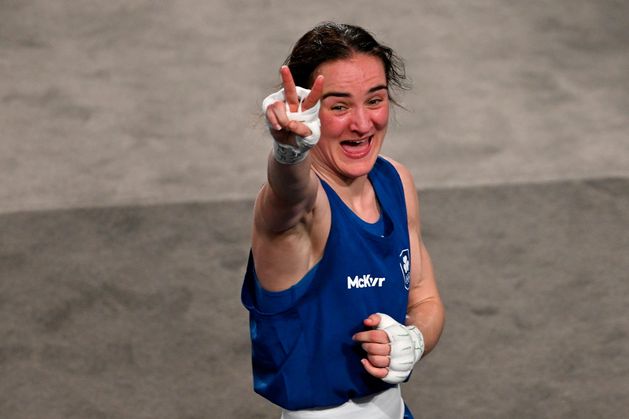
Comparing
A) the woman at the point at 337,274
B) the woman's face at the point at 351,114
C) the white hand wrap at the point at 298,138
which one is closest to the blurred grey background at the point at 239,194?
the woman at the point at 337,274

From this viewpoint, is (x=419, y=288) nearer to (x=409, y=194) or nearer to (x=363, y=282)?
(x=409, y=194)

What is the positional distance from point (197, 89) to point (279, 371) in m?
3.78

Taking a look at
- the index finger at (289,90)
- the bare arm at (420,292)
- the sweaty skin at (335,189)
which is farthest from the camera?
the bare arm at (420,292)

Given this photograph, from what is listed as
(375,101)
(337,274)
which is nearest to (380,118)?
(375,101)

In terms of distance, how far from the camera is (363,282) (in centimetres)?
249

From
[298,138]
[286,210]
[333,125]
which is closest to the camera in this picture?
[298,138]

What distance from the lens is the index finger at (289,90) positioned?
205 centimetres

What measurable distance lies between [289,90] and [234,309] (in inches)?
104

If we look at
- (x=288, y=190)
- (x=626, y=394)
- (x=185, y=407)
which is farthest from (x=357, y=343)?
(x=626, y=394)

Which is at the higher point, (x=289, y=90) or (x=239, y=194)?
(x=289, y=90)

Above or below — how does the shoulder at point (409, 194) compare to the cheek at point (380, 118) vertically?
below

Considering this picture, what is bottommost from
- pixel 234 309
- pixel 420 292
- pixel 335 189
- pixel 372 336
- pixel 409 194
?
pixel 234 309

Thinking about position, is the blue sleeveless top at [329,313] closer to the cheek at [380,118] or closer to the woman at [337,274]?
the woman at [337,274]

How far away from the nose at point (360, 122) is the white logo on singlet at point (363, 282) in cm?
30
